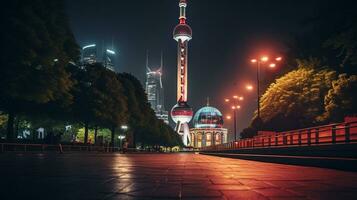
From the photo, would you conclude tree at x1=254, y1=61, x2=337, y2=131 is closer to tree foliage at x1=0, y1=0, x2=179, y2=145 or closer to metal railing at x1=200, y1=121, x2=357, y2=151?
metal railing at x1=200, y1=121, x2=357, y2=151

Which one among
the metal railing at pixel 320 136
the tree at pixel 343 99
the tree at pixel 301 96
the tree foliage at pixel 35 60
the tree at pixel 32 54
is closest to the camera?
the metal railing at pixel 320 136

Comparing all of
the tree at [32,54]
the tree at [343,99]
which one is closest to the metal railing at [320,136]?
the tree at [343,99]

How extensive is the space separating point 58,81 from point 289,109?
24153 millimetres

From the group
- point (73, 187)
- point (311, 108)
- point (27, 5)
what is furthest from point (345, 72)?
point (73, 187)

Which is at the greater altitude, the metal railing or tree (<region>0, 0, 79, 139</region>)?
tree (<region>0, 0, 79, 139</region>)

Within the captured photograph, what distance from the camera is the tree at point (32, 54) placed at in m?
28.1

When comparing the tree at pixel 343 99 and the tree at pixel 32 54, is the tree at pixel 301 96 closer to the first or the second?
the tree at pixel 343 99

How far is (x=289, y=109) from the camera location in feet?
144

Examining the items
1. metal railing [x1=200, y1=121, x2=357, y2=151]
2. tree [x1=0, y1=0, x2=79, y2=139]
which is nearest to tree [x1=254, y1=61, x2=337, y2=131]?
metal railing [x1=200, y1=121, x2=357, y2=151]

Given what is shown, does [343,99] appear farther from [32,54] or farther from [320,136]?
[32,54]

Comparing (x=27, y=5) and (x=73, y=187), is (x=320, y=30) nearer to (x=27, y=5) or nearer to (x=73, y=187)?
(x=27, y=5)

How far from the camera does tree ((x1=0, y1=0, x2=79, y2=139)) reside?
2809 centimetres

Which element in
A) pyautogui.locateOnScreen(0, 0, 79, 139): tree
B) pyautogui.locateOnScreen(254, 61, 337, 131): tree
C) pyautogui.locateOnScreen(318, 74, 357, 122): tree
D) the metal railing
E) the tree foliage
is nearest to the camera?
the metal railing

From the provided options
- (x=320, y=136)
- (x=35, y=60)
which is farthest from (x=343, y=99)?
(x=35, y=60)
